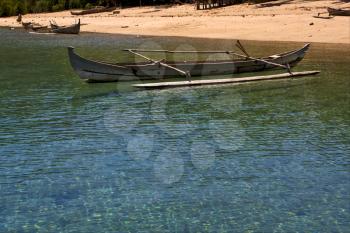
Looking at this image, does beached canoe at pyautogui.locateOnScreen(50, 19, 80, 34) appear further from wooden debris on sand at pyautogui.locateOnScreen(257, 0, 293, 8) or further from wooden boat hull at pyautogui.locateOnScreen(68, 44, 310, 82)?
wooden boat hull at pyautogui.locateOnScreen(68, 44, 310, 82)

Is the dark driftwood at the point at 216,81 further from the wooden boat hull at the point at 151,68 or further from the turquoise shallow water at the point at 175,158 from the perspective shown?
the wooden boat hull at the point at 151,68

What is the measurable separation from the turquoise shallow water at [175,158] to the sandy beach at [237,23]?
1988 centimetres

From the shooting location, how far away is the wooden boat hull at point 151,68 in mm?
24859

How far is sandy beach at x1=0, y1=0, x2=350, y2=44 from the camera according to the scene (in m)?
45.1

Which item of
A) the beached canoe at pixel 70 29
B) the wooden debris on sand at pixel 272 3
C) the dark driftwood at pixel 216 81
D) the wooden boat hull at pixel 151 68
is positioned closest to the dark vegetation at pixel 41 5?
the beached canoe at pixel 70 29

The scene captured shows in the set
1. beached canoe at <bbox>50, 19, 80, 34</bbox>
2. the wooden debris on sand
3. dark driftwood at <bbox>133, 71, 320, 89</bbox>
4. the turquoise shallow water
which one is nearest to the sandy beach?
the wooden debris on sand

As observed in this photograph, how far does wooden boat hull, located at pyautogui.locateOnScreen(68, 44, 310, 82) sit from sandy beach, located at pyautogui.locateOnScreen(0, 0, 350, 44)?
15.5 meters

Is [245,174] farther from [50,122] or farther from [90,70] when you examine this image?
[90,70]

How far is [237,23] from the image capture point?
51.7 metres

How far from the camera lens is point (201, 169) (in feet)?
44.7

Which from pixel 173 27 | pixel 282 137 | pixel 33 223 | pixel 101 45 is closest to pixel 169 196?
pixel 33 223

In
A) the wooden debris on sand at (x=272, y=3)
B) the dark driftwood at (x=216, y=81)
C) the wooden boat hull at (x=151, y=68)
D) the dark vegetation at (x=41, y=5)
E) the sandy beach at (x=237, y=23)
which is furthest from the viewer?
the dark vegetation at (x=41, y=5)

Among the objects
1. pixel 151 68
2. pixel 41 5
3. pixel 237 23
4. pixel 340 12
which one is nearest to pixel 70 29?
pixel 237 23

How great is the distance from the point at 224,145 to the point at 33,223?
7.07 m
